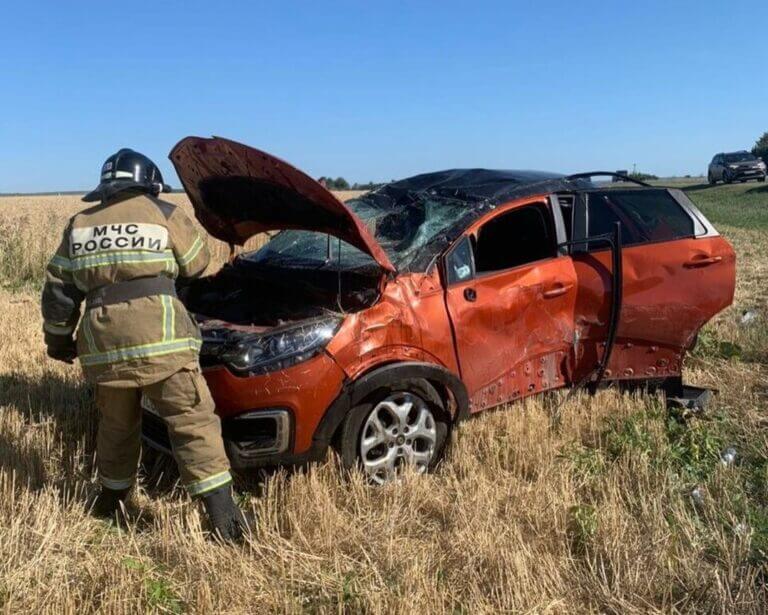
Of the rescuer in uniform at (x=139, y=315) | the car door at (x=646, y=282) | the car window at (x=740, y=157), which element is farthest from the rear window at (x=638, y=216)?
the car window at (x=740, y=157)

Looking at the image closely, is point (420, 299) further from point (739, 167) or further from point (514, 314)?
point (739, 167)

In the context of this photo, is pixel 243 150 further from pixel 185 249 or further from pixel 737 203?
pixel 737 203

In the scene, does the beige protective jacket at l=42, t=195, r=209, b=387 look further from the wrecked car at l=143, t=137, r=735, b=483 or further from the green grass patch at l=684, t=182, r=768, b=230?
the green grass patch at l=684, t=182, r=768, b=230

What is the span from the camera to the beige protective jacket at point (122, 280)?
3.23 meters

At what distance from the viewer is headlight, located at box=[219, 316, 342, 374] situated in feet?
11.9

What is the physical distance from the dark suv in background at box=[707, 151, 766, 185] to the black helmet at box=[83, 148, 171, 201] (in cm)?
4187

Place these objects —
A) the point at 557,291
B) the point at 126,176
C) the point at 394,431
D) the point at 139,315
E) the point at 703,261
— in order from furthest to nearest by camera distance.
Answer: the point at 703,261 < the point at 557,291 < the point at 394,431 < the point at 126,176 < the point at 139,315

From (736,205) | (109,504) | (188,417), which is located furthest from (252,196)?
(736,205)

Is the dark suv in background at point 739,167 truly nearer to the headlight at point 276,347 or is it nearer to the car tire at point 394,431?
the car tire at point 394,431

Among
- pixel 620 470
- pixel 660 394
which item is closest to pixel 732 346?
pixel 660 394

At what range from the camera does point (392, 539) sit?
3.27 m

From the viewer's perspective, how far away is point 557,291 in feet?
15.3

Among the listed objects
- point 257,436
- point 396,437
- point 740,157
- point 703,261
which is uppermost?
point 740,157

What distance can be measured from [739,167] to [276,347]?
137 feet
